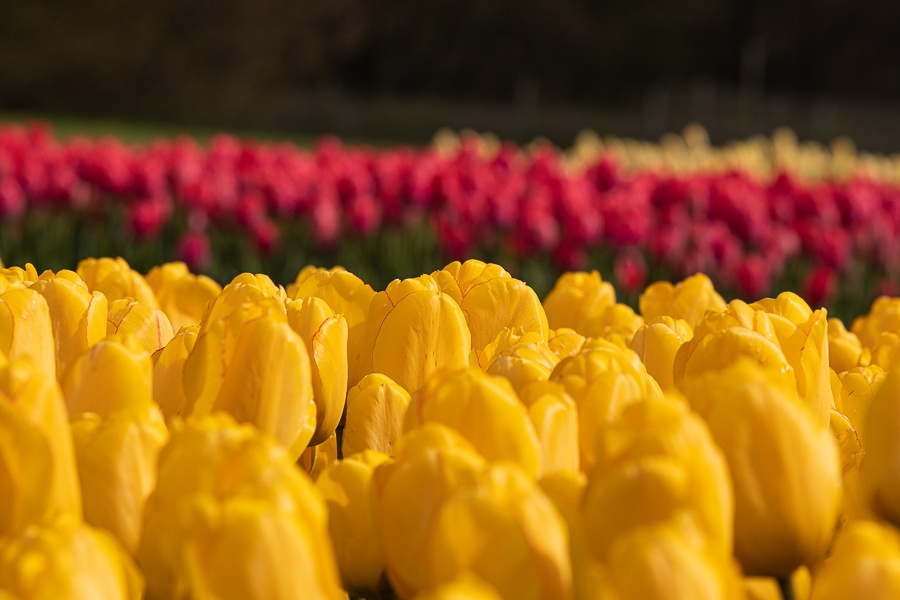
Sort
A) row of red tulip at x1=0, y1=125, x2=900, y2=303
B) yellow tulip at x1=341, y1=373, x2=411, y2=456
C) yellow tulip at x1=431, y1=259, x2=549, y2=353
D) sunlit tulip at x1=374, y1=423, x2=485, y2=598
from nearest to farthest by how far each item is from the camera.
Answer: sunlit tulip at x1=374, y1=423, x2=485, y2=598 → yellow tulip at x1=341, y1=373, x2=411, y2=456 → yellow tulip at x1=431, y1=259, x2=549, y2=353 → row of red tulip at x1=0, y1=125, x2=900, y2=303

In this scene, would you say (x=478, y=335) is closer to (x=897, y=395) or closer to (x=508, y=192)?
(x=897, y=395)

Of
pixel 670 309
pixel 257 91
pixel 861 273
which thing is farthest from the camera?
pixel 257 91

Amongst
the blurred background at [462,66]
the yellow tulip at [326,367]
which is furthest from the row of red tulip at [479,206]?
the blurred background at [462,66]

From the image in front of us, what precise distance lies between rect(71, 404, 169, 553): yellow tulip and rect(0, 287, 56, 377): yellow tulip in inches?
10.5

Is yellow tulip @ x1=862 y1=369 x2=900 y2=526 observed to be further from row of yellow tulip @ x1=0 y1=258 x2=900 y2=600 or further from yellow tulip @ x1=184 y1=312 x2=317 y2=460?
yellow tulip @ x1=184 y1=312 x2=317 y2=460

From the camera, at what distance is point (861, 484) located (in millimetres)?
991

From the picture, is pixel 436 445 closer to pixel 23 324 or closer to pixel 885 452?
pixel 885 452

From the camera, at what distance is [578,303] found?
5.52 ft

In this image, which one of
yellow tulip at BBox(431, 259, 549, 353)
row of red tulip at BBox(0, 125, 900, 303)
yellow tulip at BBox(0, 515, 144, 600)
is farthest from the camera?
row of red tulip at BBox(0, 125, 900, 303)

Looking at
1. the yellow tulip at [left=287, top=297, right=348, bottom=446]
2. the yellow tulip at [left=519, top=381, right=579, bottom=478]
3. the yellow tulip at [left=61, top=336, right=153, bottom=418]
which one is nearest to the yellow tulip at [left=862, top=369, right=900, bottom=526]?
the yellow tulip at [left=519, top=381, right=579, bottom=478]

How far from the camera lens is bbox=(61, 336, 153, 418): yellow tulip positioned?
3.22 ft

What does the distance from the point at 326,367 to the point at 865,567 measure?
1.76 ft

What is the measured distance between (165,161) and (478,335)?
528 cm

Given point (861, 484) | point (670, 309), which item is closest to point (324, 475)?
point (861, 484)
